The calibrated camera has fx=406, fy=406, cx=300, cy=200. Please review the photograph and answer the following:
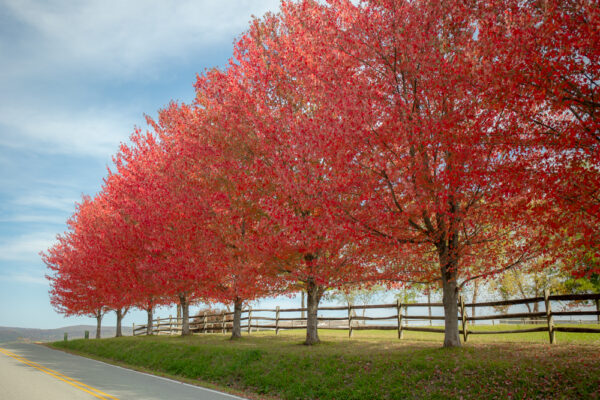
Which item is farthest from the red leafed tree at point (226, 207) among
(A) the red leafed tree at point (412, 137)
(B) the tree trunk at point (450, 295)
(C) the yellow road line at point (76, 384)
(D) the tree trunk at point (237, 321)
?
(B) the tree trunk at point (450, 295)

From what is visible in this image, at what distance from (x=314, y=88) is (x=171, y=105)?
14775 millimetres

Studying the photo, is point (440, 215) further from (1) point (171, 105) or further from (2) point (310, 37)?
(1) point (171, 105)

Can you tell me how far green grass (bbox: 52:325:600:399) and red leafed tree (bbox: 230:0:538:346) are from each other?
1.76m

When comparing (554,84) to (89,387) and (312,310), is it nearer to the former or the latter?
(312,310)

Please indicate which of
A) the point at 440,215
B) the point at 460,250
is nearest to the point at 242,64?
the point at 440,215

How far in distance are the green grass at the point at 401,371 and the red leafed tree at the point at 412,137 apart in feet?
5.77

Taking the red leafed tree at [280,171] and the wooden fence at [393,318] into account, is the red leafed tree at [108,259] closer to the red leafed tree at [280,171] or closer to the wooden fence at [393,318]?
the wooden fence at [393,318]

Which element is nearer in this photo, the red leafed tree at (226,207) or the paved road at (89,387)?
the paved road at (89,387)

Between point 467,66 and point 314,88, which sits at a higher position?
point 314,88

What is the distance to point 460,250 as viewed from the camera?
11547 mm

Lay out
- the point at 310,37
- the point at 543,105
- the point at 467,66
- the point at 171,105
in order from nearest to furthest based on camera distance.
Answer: the point at 467,66 < the point at 543,105 < the point at 310,37 < the point at 171,105

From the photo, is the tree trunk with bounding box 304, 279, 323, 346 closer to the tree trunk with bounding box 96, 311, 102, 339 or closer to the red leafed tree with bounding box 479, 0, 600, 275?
the red leafed tree with bounding box 479, 0, 600, 275

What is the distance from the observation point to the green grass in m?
8.66

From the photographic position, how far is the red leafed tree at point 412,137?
385 inches
